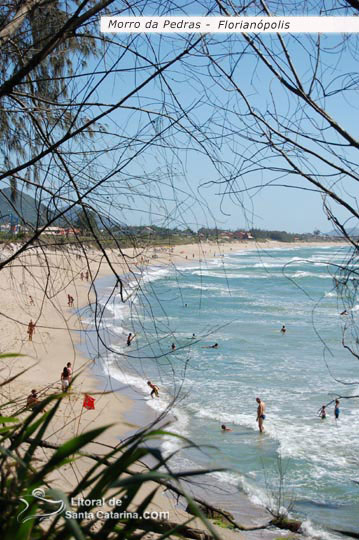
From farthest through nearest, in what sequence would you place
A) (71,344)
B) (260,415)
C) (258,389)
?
1. (258,389)
2. (71,344)
3. (260,415)

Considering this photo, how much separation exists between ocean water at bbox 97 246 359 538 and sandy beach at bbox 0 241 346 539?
0.14 meters

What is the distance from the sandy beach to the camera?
2.10 metres

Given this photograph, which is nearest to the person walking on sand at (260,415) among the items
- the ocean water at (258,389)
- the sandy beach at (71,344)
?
the ocean water at (258,389)

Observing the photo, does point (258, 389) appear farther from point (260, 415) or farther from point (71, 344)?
point (71, 344)

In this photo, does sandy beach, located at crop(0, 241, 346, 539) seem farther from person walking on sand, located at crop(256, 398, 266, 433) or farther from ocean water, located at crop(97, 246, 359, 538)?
person walking on sand, located at crop(256, 398, 266, 433)

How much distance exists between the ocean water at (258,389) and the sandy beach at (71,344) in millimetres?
136

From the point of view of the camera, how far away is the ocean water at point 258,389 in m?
2.48

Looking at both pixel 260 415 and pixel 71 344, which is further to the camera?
pixel 71 344

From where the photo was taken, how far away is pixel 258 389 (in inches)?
692

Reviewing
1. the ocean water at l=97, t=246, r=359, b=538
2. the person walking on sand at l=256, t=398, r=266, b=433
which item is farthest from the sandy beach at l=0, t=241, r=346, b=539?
the person walking on sand at l=256, t=398, r=266, b=433

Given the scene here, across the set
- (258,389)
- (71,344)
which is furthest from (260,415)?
(71,344)

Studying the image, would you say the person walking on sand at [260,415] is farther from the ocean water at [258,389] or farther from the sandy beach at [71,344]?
the sandy beach at [71,344]

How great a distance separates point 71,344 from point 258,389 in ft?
20.1

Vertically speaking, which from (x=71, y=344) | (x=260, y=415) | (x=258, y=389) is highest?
(x=71, y=344)
